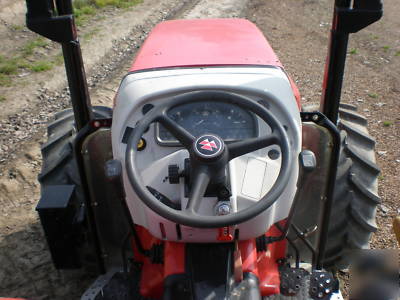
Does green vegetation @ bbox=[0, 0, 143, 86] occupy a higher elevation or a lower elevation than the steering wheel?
lower

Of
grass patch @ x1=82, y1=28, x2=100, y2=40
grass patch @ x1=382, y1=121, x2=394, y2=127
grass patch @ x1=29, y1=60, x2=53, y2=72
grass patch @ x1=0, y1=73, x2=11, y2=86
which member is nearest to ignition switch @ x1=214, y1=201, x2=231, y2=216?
grass patch @ x1=382, y1=121, x2=394, y2=127

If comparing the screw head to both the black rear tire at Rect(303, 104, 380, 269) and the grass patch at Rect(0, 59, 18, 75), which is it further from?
the grass patch at Rect(0, 59, 18, 75)

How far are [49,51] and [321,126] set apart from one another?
521cm

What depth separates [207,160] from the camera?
5.39 feet

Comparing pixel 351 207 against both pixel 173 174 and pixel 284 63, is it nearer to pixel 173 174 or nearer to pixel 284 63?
pixel 173 174

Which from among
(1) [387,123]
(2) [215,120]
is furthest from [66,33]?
(1) [387,123]

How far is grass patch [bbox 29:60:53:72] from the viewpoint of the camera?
5.84 meters

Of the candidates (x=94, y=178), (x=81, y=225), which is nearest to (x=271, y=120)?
(x=94, y=178)

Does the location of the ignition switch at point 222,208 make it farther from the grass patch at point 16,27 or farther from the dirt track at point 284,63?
the grass patch at point 16,27

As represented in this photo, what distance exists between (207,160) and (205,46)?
45.9 inches

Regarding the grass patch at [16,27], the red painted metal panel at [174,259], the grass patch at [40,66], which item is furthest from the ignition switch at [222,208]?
the grass patch at [16,27]

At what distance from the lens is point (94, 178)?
234 centimetres

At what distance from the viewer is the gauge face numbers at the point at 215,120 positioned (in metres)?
2.00

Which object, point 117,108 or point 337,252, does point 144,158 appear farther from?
point 337,252
